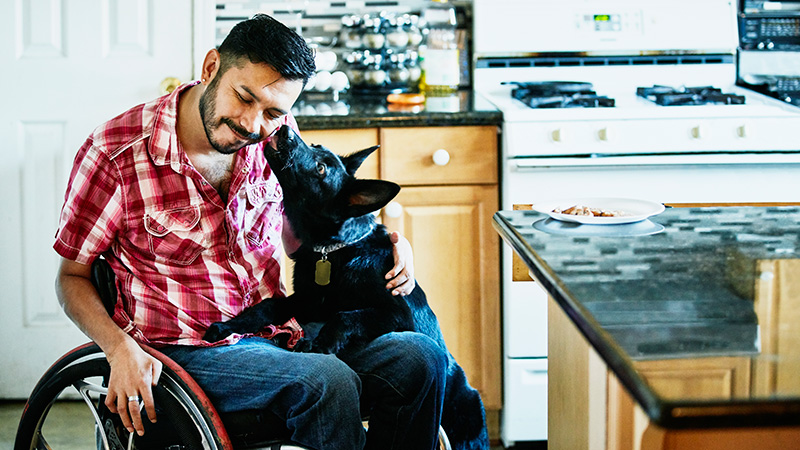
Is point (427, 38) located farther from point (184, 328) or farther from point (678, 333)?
point (678, 333)

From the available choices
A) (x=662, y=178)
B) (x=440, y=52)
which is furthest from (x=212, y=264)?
(x=440, y=52)

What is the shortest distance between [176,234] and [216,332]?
20 centimetres

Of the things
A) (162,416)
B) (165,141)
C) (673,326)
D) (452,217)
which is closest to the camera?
(673,326)

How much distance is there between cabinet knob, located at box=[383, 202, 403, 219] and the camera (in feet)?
8.13

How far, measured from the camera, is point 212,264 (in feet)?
5.31

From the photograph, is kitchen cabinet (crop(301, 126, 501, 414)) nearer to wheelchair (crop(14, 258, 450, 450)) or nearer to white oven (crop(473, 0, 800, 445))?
white oven (crop(473, 0, 800, 445))

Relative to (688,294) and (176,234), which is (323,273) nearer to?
(176,234)

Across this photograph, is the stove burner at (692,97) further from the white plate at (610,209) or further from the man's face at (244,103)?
the man's face at (244,103)

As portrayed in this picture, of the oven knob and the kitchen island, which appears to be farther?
the oven knob

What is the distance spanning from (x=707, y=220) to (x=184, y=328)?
0.96m

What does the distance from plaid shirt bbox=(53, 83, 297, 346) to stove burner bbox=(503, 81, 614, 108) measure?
1160 mm

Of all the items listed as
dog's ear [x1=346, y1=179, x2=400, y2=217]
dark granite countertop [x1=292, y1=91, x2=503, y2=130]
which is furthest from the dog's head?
dark granite countertop [x1=292, y1=91, x2=503, y2=130]

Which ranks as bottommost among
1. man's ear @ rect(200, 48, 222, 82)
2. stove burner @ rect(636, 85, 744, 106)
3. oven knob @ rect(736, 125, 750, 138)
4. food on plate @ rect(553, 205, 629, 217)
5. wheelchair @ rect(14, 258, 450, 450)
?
wheelchair @ rect(14, 258, 450, 450)

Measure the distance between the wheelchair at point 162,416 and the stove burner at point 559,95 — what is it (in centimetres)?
145
